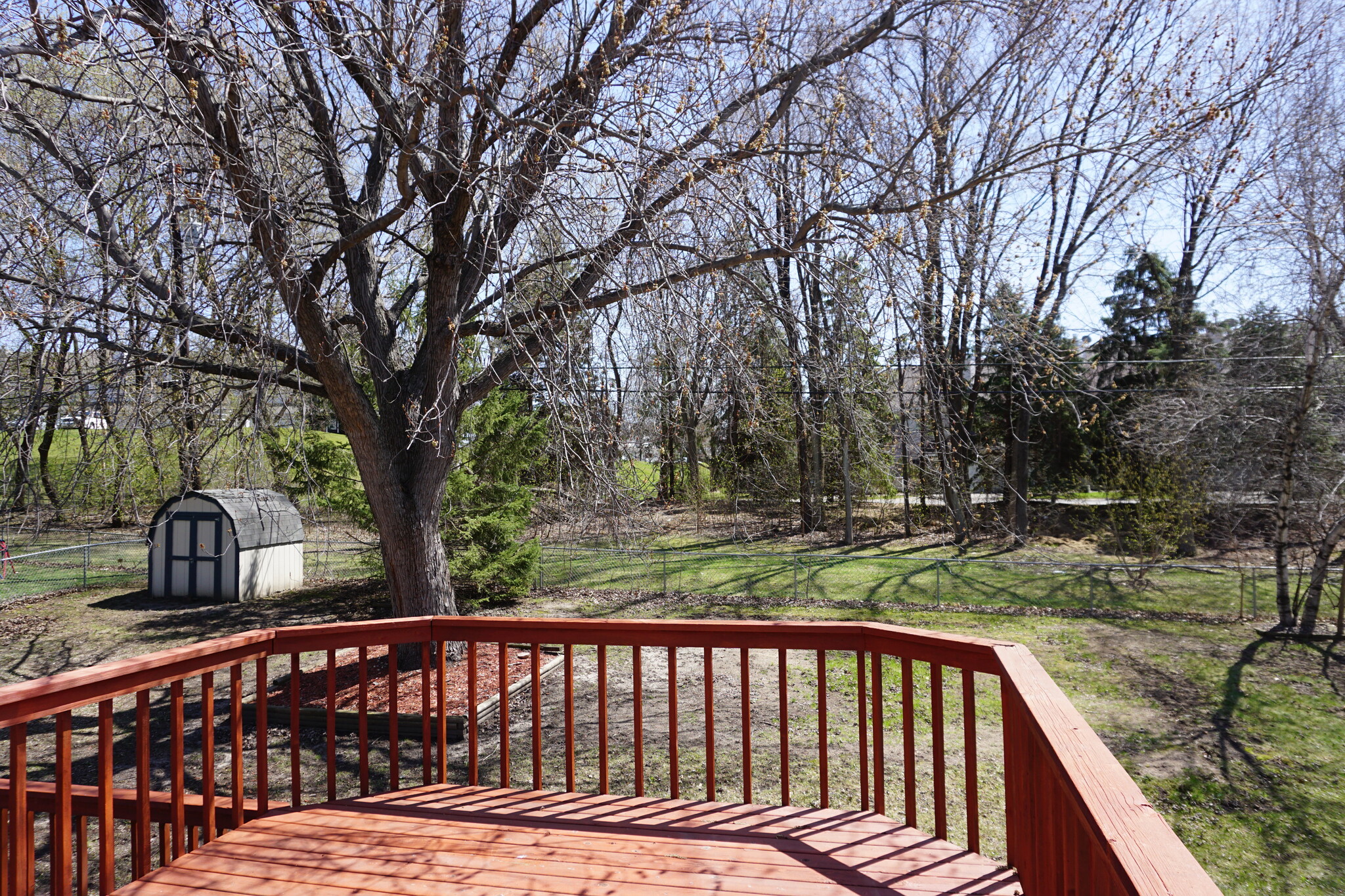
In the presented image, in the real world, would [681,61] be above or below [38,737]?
above

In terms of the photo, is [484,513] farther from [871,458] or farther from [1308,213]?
[1308,213]

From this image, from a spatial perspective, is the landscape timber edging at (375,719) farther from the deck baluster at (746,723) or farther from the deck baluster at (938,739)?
the deck baluster at (938,739)

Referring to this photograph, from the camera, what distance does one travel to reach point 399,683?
7523mm

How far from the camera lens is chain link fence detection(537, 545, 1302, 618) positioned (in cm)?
1091

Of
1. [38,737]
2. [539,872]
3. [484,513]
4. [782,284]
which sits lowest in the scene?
[38,737]

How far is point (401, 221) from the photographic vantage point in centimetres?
736

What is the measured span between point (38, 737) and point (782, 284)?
8.04m

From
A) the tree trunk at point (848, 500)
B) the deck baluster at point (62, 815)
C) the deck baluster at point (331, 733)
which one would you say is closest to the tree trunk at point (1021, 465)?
the tree trunk at point (848, 500)

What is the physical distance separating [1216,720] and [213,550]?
44.9ft

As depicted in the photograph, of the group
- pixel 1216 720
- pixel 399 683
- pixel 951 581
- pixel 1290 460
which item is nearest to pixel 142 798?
pixel 399 683

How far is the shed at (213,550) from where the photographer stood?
12.3 meters

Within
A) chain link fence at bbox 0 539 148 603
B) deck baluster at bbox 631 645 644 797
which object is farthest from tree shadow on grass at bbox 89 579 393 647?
deck baluster at bbox 631 645 644 797

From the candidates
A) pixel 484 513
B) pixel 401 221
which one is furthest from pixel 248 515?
pixel 401 221

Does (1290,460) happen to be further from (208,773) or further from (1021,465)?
(208,773)
